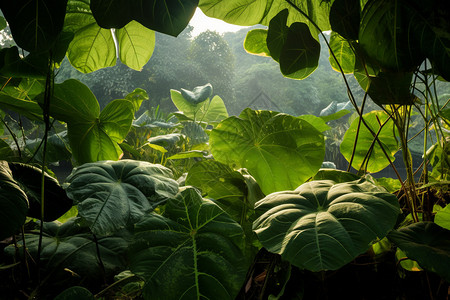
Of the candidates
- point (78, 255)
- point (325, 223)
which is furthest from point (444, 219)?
point (78, 255)

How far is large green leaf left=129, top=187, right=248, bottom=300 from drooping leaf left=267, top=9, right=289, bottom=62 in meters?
0.45

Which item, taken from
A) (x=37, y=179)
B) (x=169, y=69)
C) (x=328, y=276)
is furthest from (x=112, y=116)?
(x=169, y=69)

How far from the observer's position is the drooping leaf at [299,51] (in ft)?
2.33

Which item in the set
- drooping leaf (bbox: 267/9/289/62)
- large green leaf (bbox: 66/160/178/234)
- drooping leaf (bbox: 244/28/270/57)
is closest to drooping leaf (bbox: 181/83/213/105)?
drooping leaf (bbox: 244/28/270/57)

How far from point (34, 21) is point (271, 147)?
1.74 ft

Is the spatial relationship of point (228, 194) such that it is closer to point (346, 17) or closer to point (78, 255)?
point (78, 255)

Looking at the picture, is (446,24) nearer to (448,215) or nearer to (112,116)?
(448,215)

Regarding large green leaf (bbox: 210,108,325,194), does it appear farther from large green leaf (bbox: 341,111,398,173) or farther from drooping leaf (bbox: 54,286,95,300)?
drooping leaf (bbox: 54,286,95,300)

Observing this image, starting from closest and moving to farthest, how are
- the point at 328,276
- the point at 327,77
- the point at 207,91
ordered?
the point at 328,276 → the point at 207,91 → the point at 327,77

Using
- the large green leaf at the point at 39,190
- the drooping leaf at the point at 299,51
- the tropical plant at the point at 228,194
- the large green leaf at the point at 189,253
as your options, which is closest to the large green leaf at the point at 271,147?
the tropical plant at the point at 228,194

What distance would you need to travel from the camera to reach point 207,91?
198 centimetres

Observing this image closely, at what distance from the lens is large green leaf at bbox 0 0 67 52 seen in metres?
0.45

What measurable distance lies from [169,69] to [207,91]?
60.5ft

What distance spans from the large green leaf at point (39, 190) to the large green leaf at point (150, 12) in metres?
0.30
